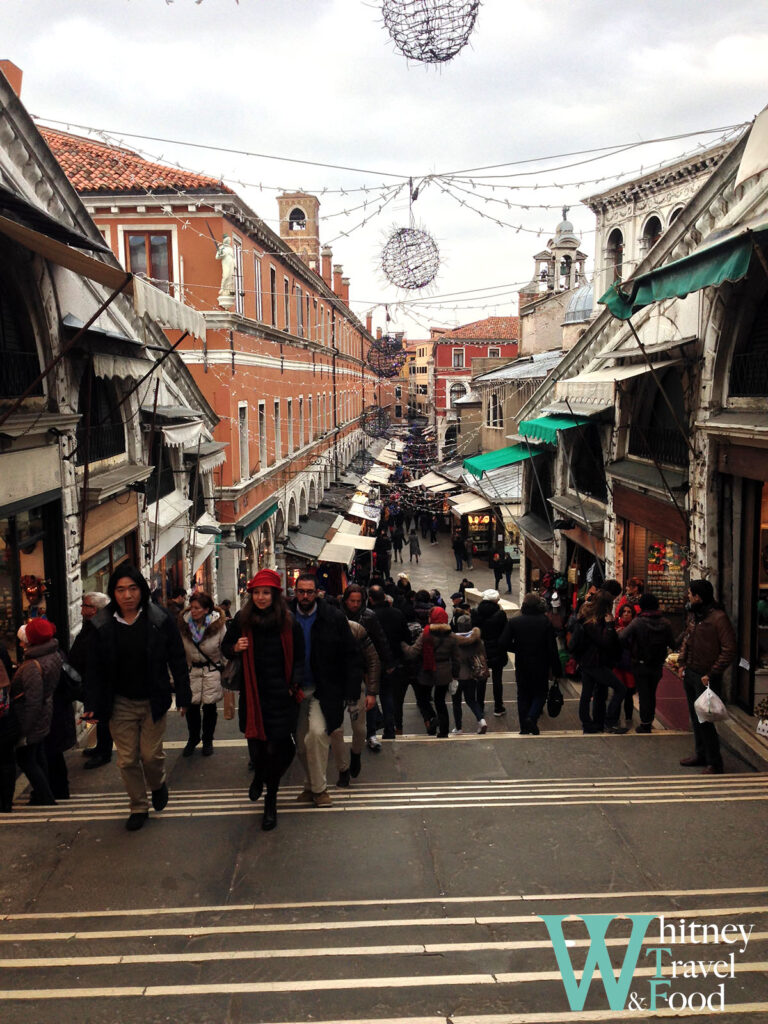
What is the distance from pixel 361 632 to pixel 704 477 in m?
4.72

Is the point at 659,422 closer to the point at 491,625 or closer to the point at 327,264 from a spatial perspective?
the point at 491,625

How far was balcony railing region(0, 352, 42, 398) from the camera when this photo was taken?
23.8 feet

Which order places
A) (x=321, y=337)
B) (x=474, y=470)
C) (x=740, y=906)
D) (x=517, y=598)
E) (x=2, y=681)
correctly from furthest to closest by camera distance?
(x=321, y=337) → (x=517, y=598) → (x=474, y=470) → (x=2, y=681) → (x=740, y=906)

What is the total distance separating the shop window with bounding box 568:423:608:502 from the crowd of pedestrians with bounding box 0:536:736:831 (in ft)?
18.0

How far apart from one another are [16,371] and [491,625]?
5452 mm

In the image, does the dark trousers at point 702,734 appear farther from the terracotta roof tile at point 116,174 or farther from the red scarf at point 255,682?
the terracotta roof tile at point 116,174

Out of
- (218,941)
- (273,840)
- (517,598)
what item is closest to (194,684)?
(273,840)

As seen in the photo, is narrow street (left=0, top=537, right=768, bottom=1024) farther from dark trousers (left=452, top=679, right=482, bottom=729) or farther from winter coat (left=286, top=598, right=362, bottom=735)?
dark trousers (left=452, top=679, right=482, bottom=729)

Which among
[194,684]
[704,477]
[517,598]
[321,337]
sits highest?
[321,337]

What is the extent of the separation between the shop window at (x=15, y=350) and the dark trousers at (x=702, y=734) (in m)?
6.40

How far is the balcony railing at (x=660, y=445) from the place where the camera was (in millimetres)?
9656

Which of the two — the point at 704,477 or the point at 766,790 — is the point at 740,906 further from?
the point at 704,477

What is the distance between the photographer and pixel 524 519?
62.0 ft

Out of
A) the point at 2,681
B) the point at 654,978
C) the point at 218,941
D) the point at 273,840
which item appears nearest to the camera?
the point at 654,978
